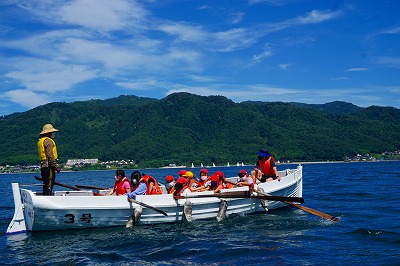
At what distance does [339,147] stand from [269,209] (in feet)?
419

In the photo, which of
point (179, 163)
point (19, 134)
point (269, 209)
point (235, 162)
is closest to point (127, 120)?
point (19, 134)

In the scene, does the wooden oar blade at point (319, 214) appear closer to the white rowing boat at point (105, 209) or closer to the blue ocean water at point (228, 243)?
the blue ocean water at point (228, 243)

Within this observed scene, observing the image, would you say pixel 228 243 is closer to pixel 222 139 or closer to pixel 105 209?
pixel 105 209

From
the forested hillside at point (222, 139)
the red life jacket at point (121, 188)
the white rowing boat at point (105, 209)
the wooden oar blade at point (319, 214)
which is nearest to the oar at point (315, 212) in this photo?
the wooden oar blade at point (319, 214)

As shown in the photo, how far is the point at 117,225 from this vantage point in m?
14.9

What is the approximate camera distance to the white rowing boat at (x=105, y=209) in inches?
540

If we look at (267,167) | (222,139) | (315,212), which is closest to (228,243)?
(315,212)

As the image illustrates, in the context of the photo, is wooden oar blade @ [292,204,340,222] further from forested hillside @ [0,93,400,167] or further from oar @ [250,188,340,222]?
forested hillside @ [0,93,400,167]

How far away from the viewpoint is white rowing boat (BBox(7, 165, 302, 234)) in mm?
13711

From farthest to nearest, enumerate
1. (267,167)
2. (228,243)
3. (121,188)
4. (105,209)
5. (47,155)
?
(267,167) → (121,188) → (105,209) → (47,155) → (228,243)

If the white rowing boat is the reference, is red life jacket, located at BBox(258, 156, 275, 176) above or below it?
above

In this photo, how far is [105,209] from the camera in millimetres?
14414

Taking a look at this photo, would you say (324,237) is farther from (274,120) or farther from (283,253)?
(274,120)

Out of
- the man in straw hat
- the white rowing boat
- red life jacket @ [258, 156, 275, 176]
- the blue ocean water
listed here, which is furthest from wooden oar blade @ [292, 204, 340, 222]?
the man in straw hat
